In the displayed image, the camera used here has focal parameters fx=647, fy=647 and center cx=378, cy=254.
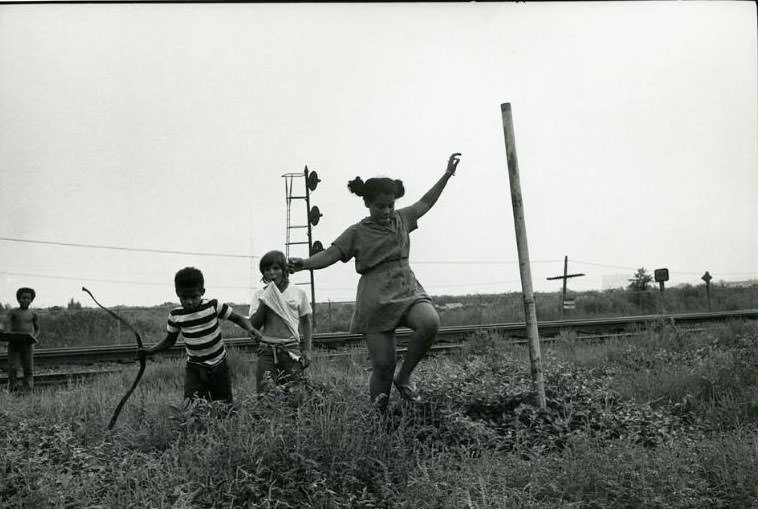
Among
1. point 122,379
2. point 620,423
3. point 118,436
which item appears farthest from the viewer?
point 122,379

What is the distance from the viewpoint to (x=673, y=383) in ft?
20.4

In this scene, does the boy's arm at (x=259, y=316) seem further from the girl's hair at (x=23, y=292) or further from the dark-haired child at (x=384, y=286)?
the girl's hair at (x=23, y=292)

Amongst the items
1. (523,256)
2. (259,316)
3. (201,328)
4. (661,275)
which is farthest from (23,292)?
(661,275)

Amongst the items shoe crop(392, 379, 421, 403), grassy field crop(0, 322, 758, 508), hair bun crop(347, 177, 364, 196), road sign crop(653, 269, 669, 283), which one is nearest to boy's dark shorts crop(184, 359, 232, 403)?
grassy field crop(0, 322, 758, 508)

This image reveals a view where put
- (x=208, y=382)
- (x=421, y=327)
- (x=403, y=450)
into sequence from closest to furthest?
(x=403, y=450) → (x=421, y=327) → (x=208, y=382)

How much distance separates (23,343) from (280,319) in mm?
4805

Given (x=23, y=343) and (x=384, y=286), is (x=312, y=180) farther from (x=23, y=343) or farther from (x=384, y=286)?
(x=384, y=286)

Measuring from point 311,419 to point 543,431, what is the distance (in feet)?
5.94

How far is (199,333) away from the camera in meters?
4.69

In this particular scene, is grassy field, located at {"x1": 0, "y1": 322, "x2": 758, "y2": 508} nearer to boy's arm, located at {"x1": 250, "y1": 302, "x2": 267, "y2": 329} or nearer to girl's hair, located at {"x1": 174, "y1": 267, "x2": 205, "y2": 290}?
boy's arm, located at {"x1": 250, "y1": 302, "x2": 267, "y2": 329}

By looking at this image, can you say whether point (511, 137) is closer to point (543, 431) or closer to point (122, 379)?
point (543, 431)

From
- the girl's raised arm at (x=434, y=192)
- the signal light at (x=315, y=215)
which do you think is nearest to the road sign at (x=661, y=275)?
the signal light at (x=315, y=215)

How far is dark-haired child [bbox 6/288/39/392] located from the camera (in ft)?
26.7

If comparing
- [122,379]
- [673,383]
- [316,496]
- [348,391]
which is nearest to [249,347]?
[122,379]
